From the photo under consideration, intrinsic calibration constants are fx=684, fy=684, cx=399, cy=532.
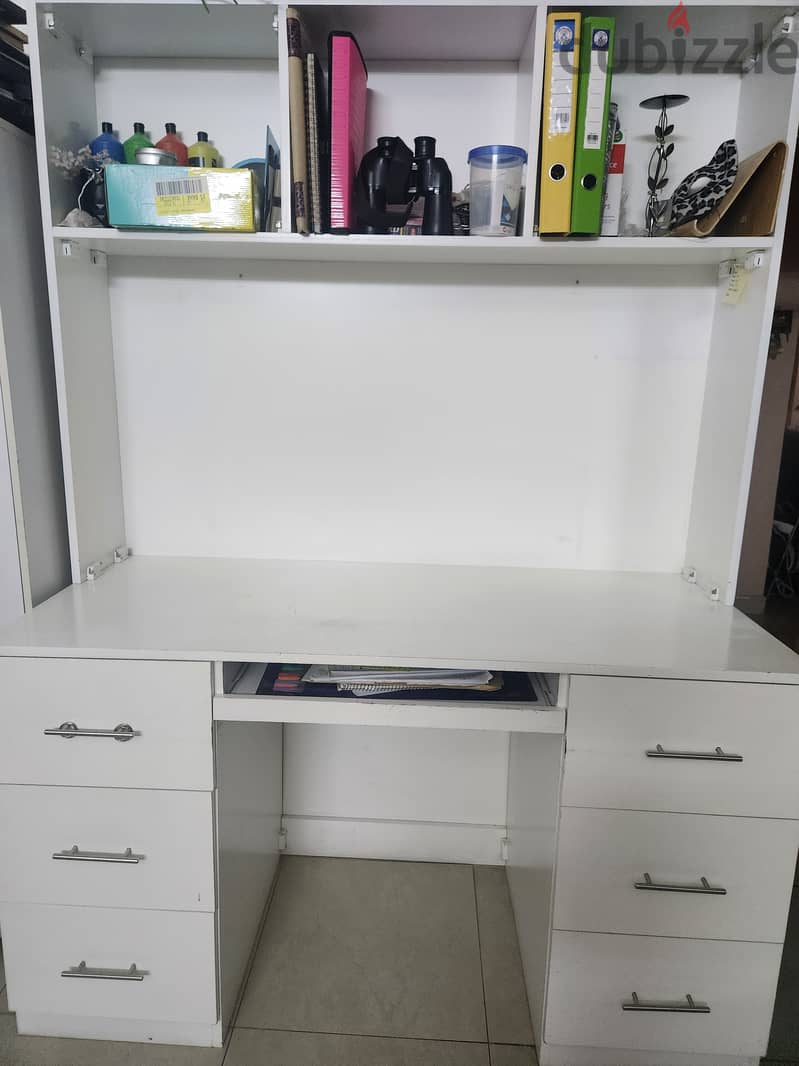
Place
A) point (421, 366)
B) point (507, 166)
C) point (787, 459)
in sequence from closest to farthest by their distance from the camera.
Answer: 1. point (507, 166)
2. point (421, 366)
3. point (787, 459)

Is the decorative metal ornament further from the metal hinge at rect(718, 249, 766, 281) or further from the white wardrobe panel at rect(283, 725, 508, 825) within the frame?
the white wardrobe panel at rect(283, 725, 508, 825)

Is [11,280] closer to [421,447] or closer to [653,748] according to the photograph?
[421,447]

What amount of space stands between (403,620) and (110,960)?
0.88 metres

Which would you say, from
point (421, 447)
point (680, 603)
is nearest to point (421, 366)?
point (421, 447)

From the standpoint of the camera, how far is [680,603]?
1524mm

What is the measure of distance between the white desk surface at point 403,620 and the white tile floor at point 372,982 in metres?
0.85

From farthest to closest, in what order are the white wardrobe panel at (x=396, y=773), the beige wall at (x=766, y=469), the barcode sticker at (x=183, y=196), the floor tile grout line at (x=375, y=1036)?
the beige wall at (x=766, y=469)
the white wardrobe panel at (x=396, y=773)
the floor tile grout line at (x=375, y=1036)
the barcode sticker at (x=183, y=196)

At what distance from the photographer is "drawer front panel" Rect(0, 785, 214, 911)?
1283mm

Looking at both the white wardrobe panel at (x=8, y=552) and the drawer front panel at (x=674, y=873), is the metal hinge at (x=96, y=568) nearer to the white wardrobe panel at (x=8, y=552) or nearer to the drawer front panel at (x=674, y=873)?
the white wardrobe panel at (x=8, y=552)

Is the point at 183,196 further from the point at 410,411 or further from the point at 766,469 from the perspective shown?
the point at 766,469

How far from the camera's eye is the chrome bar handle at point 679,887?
1.26 meters

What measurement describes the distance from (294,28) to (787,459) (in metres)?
2.48

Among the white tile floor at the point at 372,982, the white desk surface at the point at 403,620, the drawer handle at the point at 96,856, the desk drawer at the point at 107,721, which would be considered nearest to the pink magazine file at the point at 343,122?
the white desk surface at the point at 403,620

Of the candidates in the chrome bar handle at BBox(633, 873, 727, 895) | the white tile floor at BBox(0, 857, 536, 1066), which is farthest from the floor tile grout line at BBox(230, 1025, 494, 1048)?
the chrome bar handle at BBox(633, 873, 727, 895)
